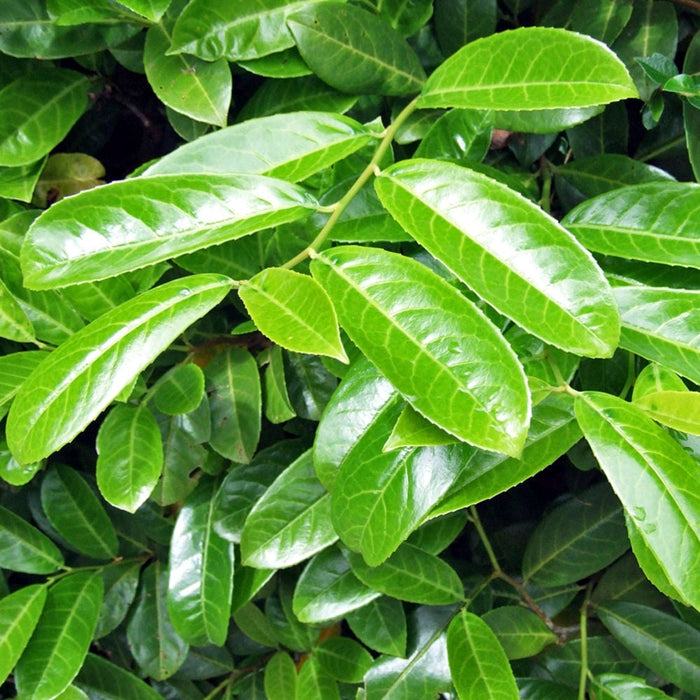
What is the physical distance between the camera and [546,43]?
0.59 meters

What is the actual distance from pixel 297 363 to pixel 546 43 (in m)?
0.40

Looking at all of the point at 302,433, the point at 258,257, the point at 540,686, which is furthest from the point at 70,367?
the point at 540,686

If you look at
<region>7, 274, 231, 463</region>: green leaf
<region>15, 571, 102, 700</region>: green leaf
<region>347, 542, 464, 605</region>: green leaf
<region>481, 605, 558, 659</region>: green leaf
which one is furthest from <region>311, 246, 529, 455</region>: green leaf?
<region>15, 571, 102, 700</region>: green leaf

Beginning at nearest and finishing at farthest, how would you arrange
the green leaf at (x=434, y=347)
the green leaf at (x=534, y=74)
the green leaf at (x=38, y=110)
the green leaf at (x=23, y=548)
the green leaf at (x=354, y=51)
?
the green leaf at (x=434, y=347) → the green leaf at (x=534, y=74) → the green leaf at (x=354, y=51) → the green leaf at (x=38, y=110) → the green leaf at (x=23, y=548)

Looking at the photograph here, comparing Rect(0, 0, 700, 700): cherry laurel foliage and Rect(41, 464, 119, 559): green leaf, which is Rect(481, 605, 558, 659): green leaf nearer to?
Rect(0, 0, 700, 700): cherry laurel foliage

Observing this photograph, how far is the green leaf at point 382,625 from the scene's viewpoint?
0.86m

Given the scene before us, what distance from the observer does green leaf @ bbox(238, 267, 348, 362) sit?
0.48 meters

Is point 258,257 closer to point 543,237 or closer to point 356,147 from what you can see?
point 356,147

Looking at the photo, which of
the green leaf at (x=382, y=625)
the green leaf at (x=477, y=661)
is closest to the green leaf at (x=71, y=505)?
the green leaf at (x=382, y=625)

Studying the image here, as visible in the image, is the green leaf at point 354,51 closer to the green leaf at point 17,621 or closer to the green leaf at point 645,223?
the green leaf at point 645,223

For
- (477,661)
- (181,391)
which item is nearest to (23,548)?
(181,391)

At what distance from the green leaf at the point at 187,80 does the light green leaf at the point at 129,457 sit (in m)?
0.31

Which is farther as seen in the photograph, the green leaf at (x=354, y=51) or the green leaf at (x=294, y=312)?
the green leaf at (x=354, y=51)

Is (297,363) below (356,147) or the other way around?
below
